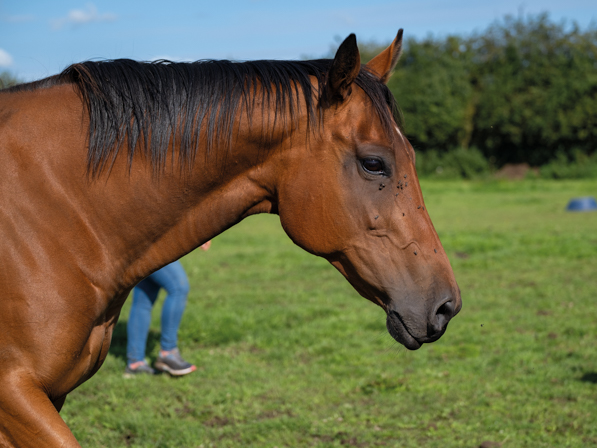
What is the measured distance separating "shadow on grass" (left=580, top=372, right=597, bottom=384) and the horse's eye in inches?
147

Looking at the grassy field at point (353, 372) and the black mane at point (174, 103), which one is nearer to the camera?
the black mane at point (174, 103)

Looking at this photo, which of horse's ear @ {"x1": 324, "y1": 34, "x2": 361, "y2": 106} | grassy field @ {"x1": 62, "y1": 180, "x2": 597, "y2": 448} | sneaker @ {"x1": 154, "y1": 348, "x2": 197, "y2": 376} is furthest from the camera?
sneaker @ {"x1": 154, "y1": 348, "x2": 197, "y2": 376}

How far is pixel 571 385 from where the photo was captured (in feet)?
15.6

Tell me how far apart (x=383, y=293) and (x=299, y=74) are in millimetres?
915

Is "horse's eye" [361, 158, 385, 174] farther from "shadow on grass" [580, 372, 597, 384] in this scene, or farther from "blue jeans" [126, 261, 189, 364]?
"shadow on grass" [580, 372, 597, 384]

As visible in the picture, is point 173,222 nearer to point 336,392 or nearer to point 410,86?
point 336,392

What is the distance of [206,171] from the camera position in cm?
223

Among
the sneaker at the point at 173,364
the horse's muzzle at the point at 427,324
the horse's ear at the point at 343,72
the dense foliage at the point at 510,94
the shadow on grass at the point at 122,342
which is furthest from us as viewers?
the dense foliage at the point at 510,94

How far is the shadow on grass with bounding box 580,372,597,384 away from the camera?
4836mm

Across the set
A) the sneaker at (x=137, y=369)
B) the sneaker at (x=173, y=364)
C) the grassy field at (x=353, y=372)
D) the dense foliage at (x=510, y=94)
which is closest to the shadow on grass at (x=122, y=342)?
the grassy field at (x=353, y=372)

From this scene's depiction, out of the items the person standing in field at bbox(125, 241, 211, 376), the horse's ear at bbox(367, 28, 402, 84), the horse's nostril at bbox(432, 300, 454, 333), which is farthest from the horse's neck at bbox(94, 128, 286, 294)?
the person standing in field at bbox(125, 241, 211, 376)

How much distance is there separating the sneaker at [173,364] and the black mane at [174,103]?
3.37 metres

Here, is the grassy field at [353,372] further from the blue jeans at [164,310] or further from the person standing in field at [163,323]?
the blue jeans at [164,310]

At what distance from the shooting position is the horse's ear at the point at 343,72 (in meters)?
2.01
